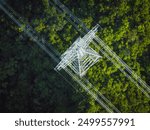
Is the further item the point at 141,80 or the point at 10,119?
the point at 141,80

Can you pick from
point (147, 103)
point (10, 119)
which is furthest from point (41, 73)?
point (147, 103)

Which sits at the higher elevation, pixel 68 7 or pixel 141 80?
pixel 68 7

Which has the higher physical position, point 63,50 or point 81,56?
point 63,50

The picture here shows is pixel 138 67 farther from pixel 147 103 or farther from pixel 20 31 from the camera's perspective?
pixel 20 31
